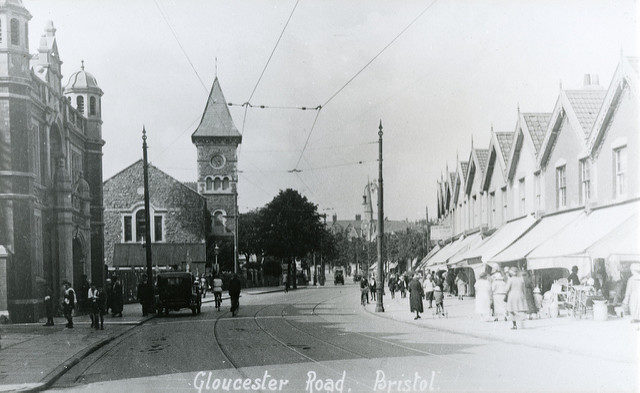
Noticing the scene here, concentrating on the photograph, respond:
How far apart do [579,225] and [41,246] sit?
1951cm

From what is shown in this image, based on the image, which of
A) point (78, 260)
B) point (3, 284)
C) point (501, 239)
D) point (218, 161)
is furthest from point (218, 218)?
point (3, 284)

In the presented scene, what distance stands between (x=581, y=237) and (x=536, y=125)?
10.6m

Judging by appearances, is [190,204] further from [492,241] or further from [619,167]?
[619,167]

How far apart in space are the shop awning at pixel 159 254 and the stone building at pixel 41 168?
3000cm

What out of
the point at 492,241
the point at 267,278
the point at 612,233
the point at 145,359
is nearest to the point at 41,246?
the point at 145,359

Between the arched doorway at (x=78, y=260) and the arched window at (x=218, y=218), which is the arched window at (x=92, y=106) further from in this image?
the arched window at (x=218, y=218)

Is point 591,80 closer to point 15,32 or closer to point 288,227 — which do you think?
point 15,32

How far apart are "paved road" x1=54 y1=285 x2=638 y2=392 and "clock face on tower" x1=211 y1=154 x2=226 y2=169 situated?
62.4m

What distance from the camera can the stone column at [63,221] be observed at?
31.5 m

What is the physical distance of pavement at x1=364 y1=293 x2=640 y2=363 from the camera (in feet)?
48.7

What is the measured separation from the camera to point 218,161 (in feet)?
274

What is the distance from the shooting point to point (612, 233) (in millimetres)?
19969

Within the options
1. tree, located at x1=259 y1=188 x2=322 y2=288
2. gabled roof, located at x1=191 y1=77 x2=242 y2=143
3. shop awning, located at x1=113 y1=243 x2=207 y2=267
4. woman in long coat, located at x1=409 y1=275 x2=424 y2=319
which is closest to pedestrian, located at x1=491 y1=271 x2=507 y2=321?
woman in long coat, located at x1=409 y1=275 x2=424 y2=319

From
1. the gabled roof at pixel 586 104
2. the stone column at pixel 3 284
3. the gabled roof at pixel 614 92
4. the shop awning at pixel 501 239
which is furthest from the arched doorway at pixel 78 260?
the gabled roof at pixel 614 92
